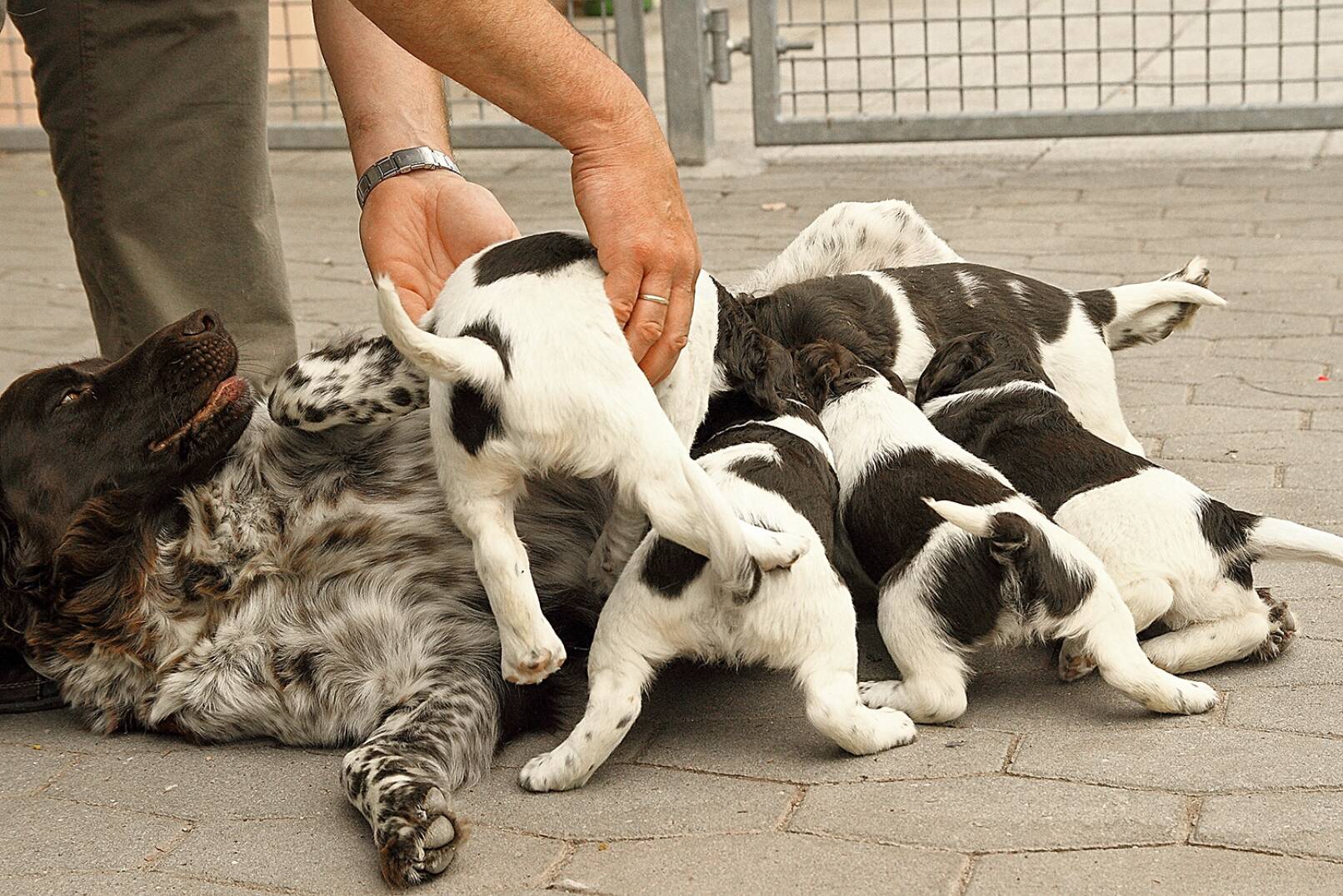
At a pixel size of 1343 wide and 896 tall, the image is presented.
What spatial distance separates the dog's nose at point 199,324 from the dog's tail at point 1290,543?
78.2 inches

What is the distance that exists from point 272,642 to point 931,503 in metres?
1.31

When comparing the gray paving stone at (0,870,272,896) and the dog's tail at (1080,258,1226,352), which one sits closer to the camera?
the gray paving stone at (0,870,272,896)

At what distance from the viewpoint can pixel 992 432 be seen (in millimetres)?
3090

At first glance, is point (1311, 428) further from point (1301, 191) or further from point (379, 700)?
point (1301, 191)

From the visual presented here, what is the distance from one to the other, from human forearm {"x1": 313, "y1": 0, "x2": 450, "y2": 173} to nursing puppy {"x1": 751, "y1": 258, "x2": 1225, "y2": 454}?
87cm

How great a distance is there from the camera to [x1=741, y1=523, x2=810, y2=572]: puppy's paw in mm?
2494

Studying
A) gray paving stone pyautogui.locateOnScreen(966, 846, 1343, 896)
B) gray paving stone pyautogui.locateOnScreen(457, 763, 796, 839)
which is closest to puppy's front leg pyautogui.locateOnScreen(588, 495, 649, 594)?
gray paving stone pyautogui.locateOnScreen(457, 763, 796, 839)

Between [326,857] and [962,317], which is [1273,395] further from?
[326,857]

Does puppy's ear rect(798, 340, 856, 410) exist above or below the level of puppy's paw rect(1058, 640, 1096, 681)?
above

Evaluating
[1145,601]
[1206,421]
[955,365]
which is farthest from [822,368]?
[1206,421]

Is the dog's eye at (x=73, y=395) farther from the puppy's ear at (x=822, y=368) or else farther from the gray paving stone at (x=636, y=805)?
the puppy's ear at (x=822, y=368)

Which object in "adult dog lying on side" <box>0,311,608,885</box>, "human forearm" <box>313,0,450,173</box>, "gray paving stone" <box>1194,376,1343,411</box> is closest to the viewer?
"adult dog lying on side" <box>0,311,608,885</box>

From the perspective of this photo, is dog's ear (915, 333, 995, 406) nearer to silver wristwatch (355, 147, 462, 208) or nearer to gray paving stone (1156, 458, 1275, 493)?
gray paving stone (1156, 458, 1275, 493)

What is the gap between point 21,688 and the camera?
3189mm
